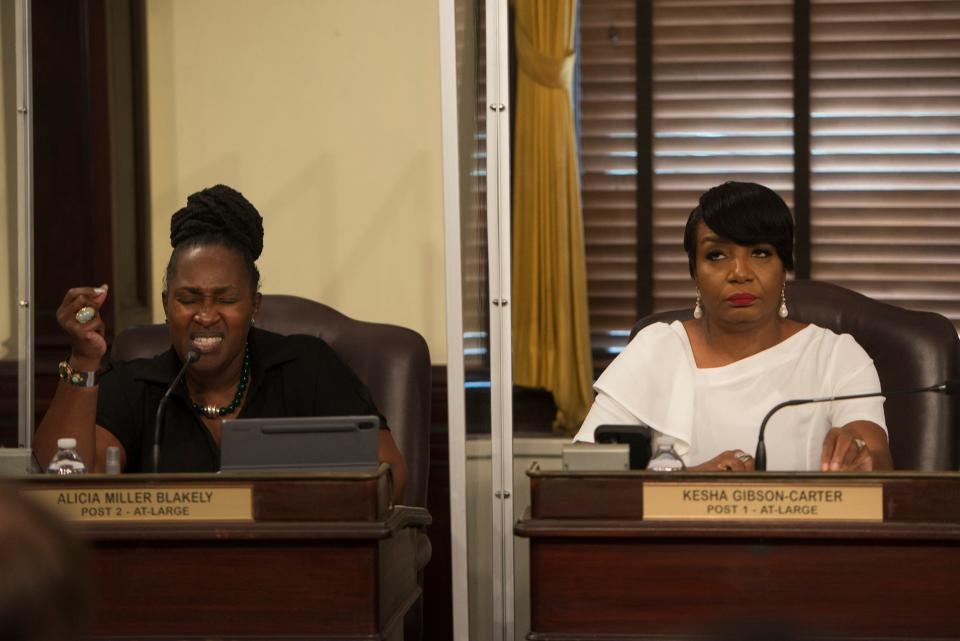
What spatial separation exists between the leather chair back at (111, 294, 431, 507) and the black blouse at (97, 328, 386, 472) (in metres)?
0.19

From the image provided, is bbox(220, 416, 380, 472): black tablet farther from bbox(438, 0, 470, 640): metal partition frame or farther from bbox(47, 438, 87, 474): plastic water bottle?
bbox(438, 0, 470, 640): metal partition frame

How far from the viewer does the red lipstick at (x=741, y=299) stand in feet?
8.40

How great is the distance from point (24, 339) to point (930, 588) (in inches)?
83.4

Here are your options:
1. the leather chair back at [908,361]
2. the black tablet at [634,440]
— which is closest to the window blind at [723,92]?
the leather chair back at [908,361]

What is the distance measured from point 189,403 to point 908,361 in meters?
1.49

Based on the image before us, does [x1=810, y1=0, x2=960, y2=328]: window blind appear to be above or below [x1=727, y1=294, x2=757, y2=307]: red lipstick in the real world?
above

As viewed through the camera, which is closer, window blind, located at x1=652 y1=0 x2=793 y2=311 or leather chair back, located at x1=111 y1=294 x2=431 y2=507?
leather chair back, located at x1=111 y1=294 x2=431 y2=507

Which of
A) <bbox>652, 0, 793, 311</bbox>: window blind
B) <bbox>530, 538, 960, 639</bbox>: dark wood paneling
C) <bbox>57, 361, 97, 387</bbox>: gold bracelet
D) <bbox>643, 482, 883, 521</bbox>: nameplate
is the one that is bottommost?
<bbox>530, 538, 960, 639</bbox>: dark wood paneling

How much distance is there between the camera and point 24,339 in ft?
9.99

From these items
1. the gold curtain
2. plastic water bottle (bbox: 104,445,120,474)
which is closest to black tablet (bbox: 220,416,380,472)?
plastic water bottle (bbox: 104,445,120,474)

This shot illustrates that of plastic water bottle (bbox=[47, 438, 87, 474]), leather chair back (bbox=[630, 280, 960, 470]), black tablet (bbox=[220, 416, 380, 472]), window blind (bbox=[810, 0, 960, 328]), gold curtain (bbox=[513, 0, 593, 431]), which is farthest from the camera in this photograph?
window blind (bbox=[810, 0, 960, 328])

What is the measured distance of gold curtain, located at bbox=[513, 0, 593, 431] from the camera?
11.7 feet

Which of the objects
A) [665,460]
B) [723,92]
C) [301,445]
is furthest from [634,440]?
[723,92]

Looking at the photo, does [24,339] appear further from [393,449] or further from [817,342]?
[817,342]
